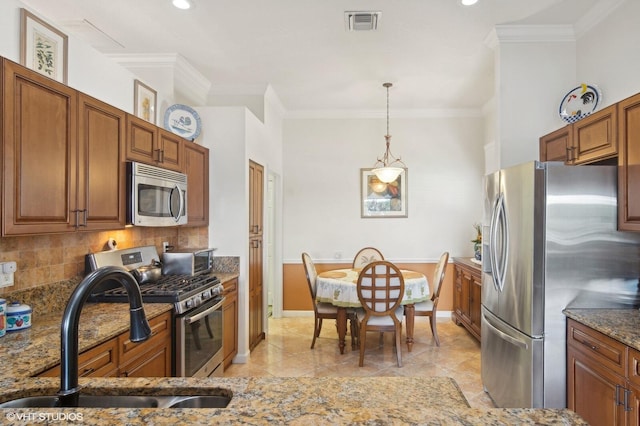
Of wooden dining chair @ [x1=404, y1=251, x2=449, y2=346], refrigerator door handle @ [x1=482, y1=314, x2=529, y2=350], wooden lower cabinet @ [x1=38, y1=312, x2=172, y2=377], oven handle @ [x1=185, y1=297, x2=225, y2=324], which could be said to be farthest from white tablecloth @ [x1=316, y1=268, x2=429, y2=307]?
wooden lower cabinet @ [x1=38, y1=312, x2=172, y2=377]

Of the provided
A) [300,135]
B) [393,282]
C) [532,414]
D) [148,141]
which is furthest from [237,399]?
[300,135]

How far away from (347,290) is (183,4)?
2841mm

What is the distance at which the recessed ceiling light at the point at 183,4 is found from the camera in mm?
2641

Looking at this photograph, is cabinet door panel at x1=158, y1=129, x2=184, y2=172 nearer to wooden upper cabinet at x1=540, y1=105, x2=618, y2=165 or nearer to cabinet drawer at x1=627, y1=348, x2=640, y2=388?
wooden upper cabinet at x1=540, y1=105, x2=618, y2=165

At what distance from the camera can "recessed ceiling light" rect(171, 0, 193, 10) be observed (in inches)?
104

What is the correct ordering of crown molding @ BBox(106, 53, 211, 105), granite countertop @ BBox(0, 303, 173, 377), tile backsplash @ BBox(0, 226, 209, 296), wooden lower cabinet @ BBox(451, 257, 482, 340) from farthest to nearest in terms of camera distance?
wooden lower cabinet @ BBox(451, 257, 482, 340) → crown molding @ BBox(106, 53, 211, 105) → tile backsplash @ BBox(0, 226, 209, 296) → granite countertop @ BBox(0, 303, 173, 377)

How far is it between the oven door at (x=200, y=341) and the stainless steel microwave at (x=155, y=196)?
29.3 inches

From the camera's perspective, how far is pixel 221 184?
368 cm

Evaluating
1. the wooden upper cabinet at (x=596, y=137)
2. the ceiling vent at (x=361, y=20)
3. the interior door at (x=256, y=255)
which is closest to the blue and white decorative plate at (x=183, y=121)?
the interior door at (x=256, y=255)

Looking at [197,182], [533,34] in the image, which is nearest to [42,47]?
[197,182]

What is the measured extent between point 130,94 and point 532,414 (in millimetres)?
3433

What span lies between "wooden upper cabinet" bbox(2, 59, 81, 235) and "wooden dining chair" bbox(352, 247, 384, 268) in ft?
11.4

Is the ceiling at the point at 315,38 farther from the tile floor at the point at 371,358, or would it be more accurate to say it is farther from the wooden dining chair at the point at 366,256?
the tile floor at the point at 371,358

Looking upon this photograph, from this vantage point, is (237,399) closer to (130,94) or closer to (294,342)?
(130,94)
